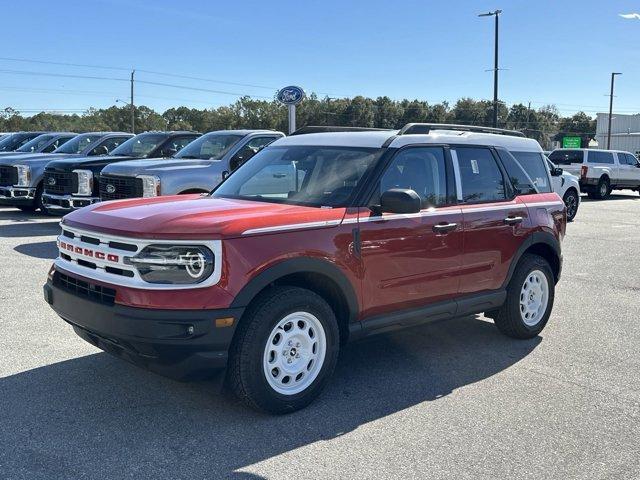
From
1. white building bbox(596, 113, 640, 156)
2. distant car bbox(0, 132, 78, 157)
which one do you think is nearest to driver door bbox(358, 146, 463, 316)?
distant car bbox(0, 132, 78, 157)

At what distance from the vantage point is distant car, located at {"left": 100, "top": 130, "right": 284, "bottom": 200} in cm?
1036

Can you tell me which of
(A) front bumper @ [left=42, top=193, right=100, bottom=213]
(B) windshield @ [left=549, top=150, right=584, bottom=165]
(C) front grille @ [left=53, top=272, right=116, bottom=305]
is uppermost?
(B) windshield @ [left=549, top=150, right=584, bottom=165]

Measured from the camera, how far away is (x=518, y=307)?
5.87 meters

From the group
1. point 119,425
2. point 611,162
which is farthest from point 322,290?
point 611,162

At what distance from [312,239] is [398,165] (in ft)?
3.66

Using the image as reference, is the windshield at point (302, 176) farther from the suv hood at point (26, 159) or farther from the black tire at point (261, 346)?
the suv hood at point (26, 159)

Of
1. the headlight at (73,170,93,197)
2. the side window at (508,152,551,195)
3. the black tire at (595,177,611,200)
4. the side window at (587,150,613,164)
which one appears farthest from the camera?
the side window at (587,150,613,164)

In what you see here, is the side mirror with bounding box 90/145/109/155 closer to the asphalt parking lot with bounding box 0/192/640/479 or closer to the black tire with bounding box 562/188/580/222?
the asphalt parking lot with bounding box 0/192/640/479

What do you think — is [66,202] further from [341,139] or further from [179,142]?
[341,139]

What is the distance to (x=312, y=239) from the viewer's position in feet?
13.8


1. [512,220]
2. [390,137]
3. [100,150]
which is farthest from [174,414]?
[100,150]

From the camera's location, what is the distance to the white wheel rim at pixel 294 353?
4.13m

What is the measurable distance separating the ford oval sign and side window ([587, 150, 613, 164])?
1339cm

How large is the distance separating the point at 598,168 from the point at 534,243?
20.8 m
